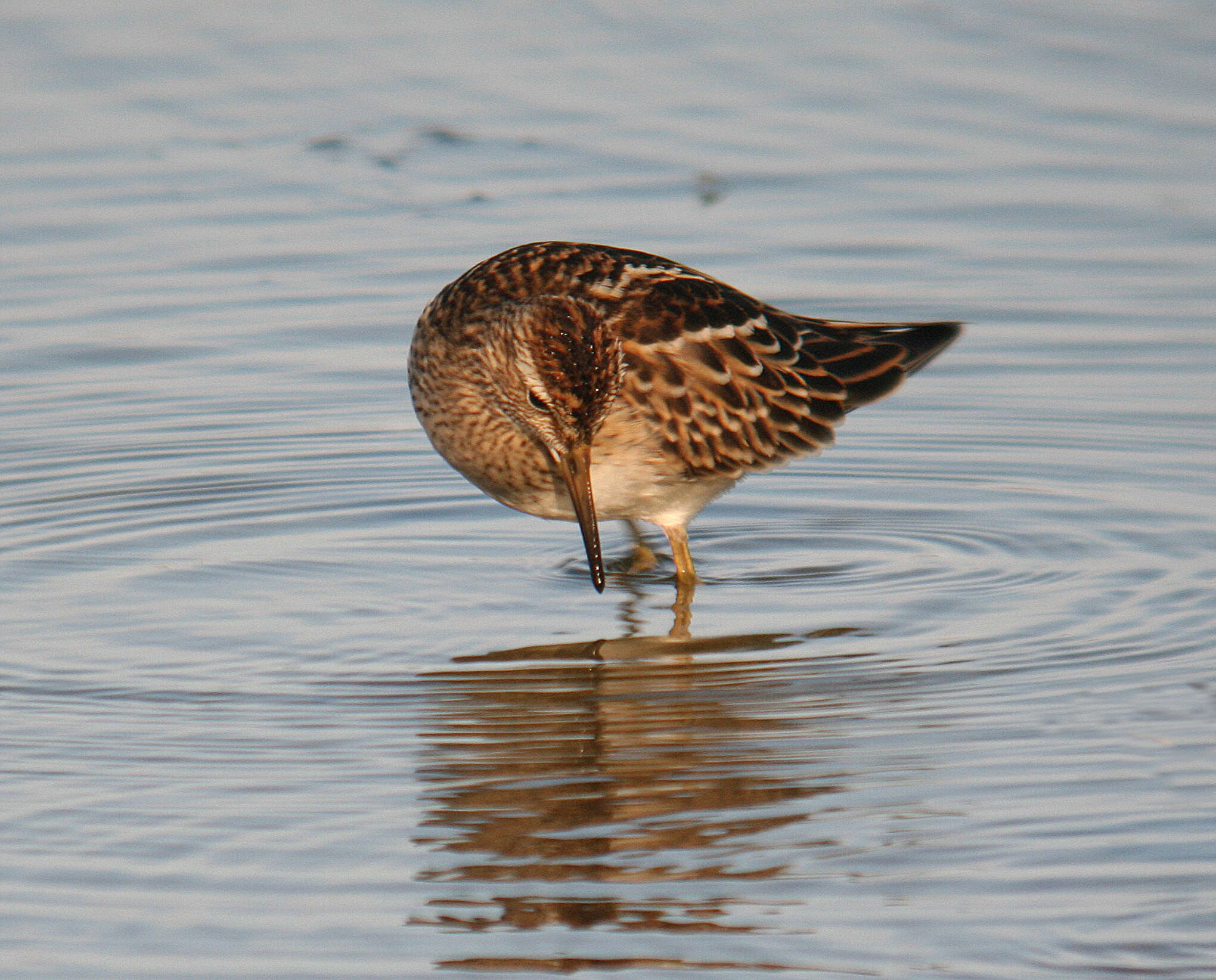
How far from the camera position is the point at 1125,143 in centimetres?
1255

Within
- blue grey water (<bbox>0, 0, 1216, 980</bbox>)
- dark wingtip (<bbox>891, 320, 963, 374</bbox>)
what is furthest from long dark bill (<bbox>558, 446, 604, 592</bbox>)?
dark wingtip (<bbox>891, 320, 963, 374</bbox>)

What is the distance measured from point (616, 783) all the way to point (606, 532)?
3.22 m

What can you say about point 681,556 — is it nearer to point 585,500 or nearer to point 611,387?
point 585,500

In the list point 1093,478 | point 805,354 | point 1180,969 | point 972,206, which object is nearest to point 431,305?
point 805,354

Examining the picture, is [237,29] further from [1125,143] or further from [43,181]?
[1125,143]

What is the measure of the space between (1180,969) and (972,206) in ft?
26.2

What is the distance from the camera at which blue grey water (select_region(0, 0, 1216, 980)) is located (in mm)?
4594

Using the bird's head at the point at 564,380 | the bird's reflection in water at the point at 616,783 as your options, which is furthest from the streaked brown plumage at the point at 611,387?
the bird's reflection in water at the point at 616,783

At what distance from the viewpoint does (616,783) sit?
5.32m

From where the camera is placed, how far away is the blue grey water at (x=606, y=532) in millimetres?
4594

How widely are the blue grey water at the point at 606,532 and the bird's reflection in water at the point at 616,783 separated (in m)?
0.02

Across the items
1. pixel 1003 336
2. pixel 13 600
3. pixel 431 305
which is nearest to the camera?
pixel 13 600

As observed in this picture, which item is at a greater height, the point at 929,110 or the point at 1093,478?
the point at 929,110

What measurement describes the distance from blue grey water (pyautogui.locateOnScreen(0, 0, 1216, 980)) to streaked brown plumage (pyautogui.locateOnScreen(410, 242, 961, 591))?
359 mm
